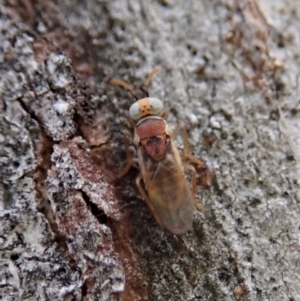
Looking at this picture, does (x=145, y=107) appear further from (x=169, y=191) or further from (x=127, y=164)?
(x=169, y=191)

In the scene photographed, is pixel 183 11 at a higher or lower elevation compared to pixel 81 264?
higher

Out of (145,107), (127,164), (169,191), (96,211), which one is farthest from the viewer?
(169,191)

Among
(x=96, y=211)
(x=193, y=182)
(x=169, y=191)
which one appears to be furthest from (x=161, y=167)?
(x=96, y=211)

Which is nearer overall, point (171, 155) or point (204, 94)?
point (204, 94)

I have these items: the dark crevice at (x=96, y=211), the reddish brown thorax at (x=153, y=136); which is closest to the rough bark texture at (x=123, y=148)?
the dark crevice at (x=96, y=211)

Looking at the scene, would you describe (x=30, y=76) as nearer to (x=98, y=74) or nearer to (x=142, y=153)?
(x=98, y=74)

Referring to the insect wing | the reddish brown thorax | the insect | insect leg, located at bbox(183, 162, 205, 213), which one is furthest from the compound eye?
insect leg, located at bbox(183, 162, 205, 213)

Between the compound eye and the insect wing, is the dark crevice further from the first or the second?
the compound eye

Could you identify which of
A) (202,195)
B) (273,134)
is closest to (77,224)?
(202,195)
